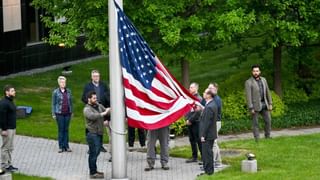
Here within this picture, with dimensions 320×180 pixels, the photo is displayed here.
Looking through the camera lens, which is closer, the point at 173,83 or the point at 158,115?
the point at 173,83

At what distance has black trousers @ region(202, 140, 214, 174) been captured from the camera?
51.6 ft

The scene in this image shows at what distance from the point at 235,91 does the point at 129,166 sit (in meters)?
9.16

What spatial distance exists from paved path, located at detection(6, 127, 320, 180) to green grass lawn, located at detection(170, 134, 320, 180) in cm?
82

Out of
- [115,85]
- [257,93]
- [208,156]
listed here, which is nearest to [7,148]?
[115,85]

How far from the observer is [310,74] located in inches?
1125

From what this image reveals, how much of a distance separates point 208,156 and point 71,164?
364cm

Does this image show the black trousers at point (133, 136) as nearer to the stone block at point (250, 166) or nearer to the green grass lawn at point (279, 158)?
the green grass lawn at point (279, 158)

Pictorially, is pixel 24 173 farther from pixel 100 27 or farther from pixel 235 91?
pixel 235 91

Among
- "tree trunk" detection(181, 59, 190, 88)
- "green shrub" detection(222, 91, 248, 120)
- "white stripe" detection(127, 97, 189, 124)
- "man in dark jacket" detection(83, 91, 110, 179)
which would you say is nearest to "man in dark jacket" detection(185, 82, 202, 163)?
"white stripe" detection(127, 97, 189, 124)

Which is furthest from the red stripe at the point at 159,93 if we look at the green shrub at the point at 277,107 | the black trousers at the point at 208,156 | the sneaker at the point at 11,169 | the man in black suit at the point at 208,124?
the green shrub at the point at 277,107

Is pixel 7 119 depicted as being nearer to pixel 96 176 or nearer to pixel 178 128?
pixel 96 176

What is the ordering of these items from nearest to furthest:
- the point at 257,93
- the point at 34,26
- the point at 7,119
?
the point at 7,119, the point at 257,93, the point at 34,26

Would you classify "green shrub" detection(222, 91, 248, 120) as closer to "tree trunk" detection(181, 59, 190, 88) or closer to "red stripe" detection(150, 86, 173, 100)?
"tree trunk" detection(181, 59, 190, 88)

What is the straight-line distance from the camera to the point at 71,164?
1809 cm
